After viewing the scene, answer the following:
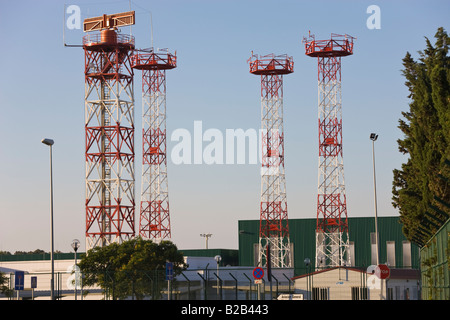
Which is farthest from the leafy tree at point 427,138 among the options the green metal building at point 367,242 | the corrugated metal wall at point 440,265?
the green metal building at point 367,242

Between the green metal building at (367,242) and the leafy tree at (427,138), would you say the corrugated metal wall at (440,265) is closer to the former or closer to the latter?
the leafy tree at (427,138)

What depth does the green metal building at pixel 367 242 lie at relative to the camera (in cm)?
10581

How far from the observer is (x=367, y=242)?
10756 cm

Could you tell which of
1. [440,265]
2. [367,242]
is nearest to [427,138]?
[440,265]

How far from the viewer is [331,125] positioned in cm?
9650

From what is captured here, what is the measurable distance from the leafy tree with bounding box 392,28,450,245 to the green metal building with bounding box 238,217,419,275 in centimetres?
4945

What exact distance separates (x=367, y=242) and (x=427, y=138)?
59.3 m

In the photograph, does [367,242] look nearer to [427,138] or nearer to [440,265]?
[427,138]

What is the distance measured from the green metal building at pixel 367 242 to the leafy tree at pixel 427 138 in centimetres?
4945

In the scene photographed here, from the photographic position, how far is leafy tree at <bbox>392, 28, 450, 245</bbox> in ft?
143

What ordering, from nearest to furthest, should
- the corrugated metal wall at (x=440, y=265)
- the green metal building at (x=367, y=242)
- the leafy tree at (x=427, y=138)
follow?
the corrugated metal wall at (x=440, y=265)
the leafy tree at (x=427, y=138)
the green metal building at (x=367, y=242)

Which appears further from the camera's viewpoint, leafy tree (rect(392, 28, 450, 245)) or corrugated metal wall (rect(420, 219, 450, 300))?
leafy tree (rect(392, 28, 450, 245))

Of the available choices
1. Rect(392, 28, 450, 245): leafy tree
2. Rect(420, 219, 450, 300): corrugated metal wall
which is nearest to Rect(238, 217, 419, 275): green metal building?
Rect(392, 28, 450, 245): leafy tree

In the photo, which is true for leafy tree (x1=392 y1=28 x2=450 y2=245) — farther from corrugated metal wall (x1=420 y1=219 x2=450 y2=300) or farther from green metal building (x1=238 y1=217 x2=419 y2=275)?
green metal building (x1=238 y1=217 x2=419 y2=275)
